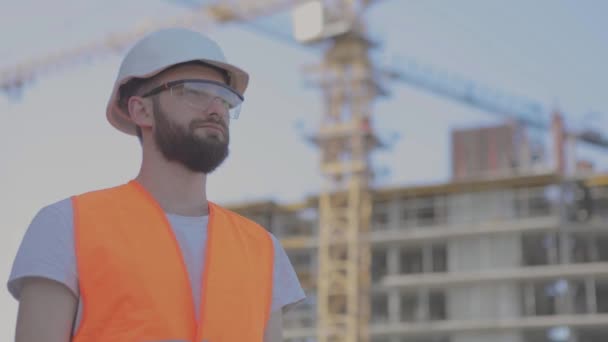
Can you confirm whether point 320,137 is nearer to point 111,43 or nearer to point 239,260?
point 111,43

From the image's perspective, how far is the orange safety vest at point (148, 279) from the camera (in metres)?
2.58

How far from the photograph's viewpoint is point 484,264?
206ft

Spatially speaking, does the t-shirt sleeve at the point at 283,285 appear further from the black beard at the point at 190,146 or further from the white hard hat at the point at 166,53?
the white hard hat at the point at 166,53

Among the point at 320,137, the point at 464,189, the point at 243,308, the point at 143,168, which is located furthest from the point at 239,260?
the point at 464,189

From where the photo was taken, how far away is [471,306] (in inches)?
2459

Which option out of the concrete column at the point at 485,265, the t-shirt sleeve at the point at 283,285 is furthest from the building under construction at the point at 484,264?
the t-shirt sleeve at the point at 283,285

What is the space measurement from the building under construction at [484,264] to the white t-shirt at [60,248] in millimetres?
57973

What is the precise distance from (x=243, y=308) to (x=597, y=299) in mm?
61729

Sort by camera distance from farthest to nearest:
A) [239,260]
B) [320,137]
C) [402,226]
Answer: [402,226]
[320,137]
[239,260]

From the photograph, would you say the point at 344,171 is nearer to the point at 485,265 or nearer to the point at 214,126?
the point at 485,265

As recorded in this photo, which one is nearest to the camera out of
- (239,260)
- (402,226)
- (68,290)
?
(68,290)

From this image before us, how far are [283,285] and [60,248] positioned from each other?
0.67 metres

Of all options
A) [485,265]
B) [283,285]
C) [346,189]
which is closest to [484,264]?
[485,265]

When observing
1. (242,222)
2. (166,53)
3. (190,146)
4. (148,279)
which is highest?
(166,53)
